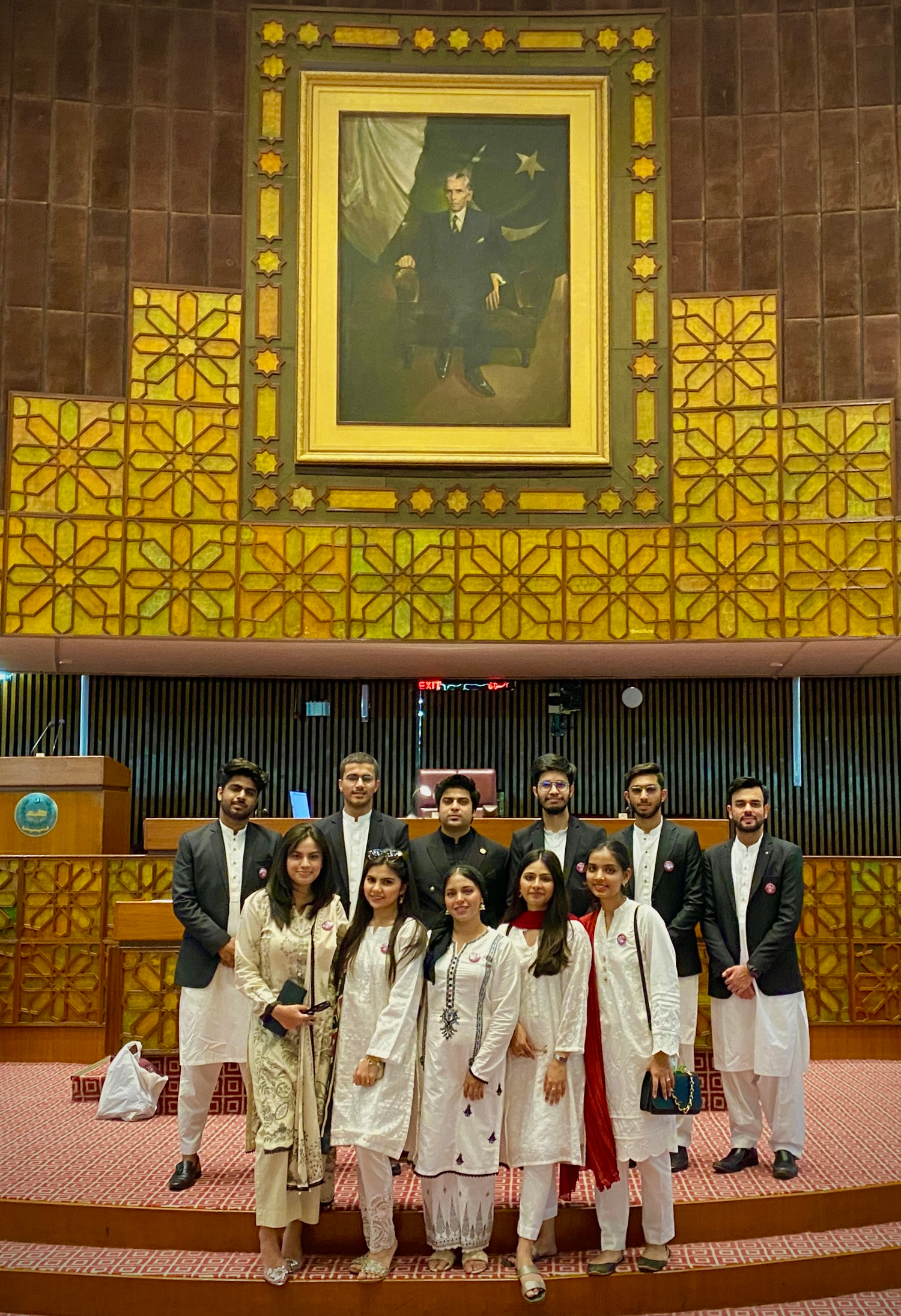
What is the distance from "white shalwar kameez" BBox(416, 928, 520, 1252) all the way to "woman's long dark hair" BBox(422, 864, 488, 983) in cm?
7

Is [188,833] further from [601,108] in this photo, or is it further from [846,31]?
[846,31]

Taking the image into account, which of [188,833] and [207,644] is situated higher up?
[207,644]

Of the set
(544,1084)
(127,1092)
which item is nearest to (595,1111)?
(544,1084)

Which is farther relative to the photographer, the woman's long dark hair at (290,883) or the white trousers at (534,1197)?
the woman's long dark hair at (290,883)

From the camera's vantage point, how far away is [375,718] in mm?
10070

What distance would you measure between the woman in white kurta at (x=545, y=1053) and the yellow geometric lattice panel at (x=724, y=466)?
4626 millimetres

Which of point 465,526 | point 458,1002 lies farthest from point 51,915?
point 458,1002

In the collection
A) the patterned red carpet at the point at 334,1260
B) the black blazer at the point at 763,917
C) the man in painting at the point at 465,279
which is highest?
the man in painting at the point at 465,279

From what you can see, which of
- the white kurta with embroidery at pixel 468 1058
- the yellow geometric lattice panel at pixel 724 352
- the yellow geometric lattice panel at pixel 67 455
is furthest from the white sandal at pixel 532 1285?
the yellow geometric lattice panel at pixel 724 352

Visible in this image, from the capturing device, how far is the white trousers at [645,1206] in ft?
13.5

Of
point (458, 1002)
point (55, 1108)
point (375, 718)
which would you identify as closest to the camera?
point (458, 1002)

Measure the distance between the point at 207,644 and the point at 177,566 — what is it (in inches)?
20.8

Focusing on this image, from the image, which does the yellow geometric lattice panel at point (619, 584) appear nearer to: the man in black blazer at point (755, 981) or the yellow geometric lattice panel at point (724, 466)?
the yellow geometric lattice panel at point (724, 466)

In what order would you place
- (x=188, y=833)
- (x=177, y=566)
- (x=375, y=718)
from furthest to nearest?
(x=375, y=718)
(x=177, y=566)
(x=188, y=833)
